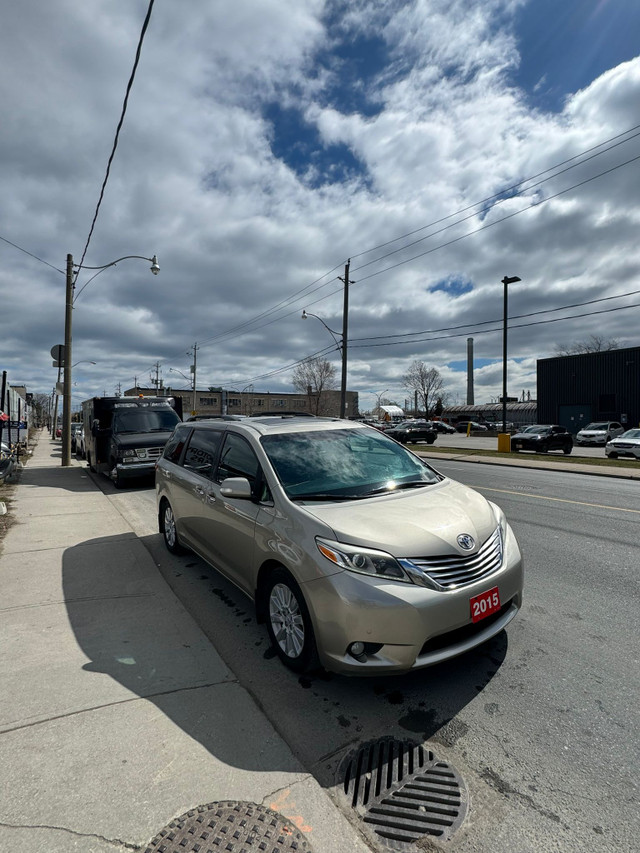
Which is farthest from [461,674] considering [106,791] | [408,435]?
[408,435]

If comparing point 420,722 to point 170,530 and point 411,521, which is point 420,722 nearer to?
point 411,521

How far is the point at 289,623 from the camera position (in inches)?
122

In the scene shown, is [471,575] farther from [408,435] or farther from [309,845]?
A: [408,435]

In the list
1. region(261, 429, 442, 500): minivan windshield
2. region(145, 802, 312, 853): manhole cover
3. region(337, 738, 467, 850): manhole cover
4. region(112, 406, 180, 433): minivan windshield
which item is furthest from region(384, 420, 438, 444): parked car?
region(145, 802, 312, 853): manhole cover

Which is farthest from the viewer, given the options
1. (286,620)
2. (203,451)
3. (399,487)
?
(203,451)

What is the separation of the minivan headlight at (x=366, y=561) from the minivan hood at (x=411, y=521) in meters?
0.04

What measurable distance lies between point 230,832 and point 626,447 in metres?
23.0

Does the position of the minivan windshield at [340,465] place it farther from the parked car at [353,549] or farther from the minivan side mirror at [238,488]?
the minivan side mirror at [238,488]

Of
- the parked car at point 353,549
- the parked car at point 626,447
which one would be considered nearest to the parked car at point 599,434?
the parked car at point 626,447

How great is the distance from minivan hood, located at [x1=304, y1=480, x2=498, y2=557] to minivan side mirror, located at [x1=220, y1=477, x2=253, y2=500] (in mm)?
527

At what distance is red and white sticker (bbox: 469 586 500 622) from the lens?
278 centimetres

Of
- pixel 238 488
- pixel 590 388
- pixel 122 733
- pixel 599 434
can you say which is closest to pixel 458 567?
pixel 238 488

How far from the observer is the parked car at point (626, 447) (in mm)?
20062

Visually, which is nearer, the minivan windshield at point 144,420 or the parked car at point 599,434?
the minivan windshield at point 144,420
